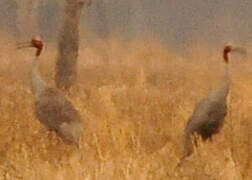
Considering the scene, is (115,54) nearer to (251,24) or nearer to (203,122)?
(203,122)

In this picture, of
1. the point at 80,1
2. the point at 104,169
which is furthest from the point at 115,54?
the point at 104,169

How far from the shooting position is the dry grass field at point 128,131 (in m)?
5.38

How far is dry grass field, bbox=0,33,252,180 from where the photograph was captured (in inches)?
212

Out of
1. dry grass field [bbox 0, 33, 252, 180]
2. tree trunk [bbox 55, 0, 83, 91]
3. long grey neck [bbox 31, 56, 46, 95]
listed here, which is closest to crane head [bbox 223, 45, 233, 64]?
dry grass field [bbox 0, 33, 252, 180]

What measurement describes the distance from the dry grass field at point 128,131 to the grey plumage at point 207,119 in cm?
19

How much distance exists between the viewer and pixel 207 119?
633cm

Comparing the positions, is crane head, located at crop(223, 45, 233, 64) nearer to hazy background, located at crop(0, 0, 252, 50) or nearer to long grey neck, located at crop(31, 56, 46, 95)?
long grey neck, located at crop(31, 56, 46, 95)

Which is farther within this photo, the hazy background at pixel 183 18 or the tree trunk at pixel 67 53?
the hazy background at pixel 183 18

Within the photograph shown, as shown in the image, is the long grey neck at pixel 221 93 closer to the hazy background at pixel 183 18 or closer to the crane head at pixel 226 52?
the crane head at pixel 226 52

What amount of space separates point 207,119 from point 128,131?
3.72 feet

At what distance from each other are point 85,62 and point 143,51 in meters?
2.18

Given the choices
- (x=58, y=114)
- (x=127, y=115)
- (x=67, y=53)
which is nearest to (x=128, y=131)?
(x=58, y=114)

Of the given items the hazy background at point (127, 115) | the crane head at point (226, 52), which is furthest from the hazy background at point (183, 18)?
the crane head at point (226, 52)

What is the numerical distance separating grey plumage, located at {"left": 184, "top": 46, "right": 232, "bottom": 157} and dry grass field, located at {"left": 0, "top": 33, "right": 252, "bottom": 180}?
0.19m
